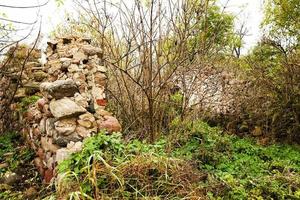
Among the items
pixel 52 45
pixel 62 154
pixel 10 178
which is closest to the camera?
pixel 62 154

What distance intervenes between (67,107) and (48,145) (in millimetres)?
620

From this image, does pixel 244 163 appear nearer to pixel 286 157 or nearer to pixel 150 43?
pixel 286 157

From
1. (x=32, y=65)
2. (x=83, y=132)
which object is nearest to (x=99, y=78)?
(x=83, y=132)

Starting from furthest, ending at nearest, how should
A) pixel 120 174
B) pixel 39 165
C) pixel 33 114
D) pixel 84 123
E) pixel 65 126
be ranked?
pixel 33 114, pixel 39 165, pixel 84 123, pixel 65 126, pixel 120 174

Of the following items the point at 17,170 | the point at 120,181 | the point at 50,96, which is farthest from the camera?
the point at 17,170

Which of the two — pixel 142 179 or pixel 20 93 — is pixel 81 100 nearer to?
pixel 142 179

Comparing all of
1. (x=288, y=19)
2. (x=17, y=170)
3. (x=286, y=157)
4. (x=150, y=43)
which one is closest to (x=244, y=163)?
(x=286, y=157)

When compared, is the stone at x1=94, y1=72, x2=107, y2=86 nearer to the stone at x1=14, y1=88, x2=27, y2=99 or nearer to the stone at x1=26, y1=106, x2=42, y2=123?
the stone at x1=26, y1=106, x2=42, y2=123

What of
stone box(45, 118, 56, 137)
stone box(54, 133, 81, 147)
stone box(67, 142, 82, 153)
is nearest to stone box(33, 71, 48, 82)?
stone box(45, 118, 56, 137)

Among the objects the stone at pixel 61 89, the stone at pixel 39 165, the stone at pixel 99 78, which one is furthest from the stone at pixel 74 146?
the stone at pixel 99 78

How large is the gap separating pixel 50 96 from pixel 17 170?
1262mm

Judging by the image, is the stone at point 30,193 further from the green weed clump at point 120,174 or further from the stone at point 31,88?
the stone at point 31,88

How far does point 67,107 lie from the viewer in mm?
4461

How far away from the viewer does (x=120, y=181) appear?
140 inches
